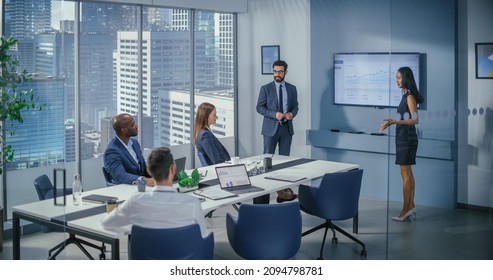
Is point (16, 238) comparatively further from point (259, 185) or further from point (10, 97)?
point (259, 185)

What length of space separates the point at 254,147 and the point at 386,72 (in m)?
2.82

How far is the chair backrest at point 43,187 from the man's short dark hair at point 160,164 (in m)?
0.71

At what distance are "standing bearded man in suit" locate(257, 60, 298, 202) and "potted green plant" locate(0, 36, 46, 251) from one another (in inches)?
201

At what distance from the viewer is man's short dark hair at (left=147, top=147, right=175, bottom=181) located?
15.4 feet

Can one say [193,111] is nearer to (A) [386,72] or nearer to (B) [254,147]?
(B) [254,147]

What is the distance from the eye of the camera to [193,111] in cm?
1065

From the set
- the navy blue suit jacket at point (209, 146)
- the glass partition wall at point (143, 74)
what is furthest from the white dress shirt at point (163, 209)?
the navy blue suit jacket at point (209, 146)

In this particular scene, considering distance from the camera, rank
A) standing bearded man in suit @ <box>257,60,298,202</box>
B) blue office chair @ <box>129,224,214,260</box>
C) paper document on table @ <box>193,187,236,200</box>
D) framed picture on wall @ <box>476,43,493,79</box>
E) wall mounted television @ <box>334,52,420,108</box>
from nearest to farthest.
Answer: blue office chair @ <box>129,224,214,260</box>, framed picture on wall @ <box>476,43,493,79</box>, paper document on table @ <box>193,187,236,200</box>, wall mounted television @ <box>334,52,420,108</box>, standing bearded man in suit @ <box>257,60,298,202</box>

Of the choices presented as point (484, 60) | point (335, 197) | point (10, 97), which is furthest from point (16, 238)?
point (484, 60)

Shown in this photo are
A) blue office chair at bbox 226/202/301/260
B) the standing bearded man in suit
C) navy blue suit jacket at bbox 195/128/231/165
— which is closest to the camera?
blue office chair at bbox 226/202/301/260

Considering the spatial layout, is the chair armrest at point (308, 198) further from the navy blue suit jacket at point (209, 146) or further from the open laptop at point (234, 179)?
the navy blue suit jacket at point (209, 146)

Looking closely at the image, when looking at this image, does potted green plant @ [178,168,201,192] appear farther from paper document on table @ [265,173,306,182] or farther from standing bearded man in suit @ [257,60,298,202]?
standing bearded man in suit @ [257,60,298,202]

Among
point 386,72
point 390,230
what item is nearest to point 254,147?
point 386,72

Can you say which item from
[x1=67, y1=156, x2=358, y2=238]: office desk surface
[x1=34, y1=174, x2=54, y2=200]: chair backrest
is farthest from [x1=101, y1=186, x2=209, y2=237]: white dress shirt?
[x1=34, y1=174, x2=54, y2=200]: chair backrest
